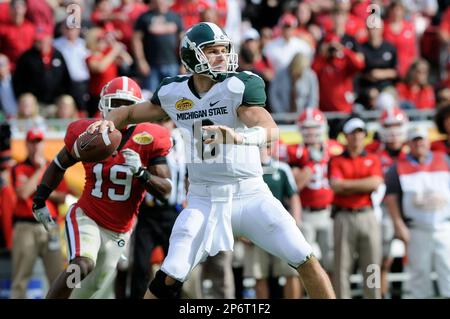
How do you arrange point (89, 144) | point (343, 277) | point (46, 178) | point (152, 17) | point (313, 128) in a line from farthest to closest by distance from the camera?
point (152, 17) < point (313, 128) < point (343, 277) < point (46, 178) < point (89, 144)

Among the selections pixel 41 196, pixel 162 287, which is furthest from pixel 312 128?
pixel 162 287

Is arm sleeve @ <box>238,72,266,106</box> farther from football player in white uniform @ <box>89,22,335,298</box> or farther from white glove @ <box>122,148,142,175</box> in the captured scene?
white glove @ <box>122,148,142,175</box>

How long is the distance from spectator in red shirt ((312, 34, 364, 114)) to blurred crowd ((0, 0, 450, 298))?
0.01 m

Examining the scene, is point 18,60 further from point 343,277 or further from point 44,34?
point 343,277

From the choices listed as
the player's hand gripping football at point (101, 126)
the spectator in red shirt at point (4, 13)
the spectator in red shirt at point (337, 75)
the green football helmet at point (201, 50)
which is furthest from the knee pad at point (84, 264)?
the spectator in red shirt at point (337, 75)

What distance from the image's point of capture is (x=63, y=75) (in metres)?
10.4

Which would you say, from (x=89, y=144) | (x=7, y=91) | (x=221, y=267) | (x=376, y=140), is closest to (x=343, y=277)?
(x=221, y=267)

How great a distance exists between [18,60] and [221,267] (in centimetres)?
326

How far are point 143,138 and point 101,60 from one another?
3717 millimetres

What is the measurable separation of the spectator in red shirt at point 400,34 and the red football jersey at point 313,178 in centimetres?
284

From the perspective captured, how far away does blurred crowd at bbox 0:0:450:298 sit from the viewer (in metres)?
8.61

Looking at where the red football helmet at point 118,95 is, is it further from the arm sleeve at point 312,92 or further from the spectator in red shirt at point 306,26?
the spectator in red shirt at point 306,26

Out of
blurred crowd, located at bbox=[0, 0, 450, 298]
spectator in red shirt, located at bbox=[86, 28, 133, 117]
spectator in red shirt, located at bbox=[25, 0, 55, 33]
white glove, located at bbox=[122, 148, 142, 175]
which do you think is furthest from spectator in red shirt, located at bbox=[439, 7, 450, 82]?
white glove, located at bbox=[122, 148, 142, 175]
